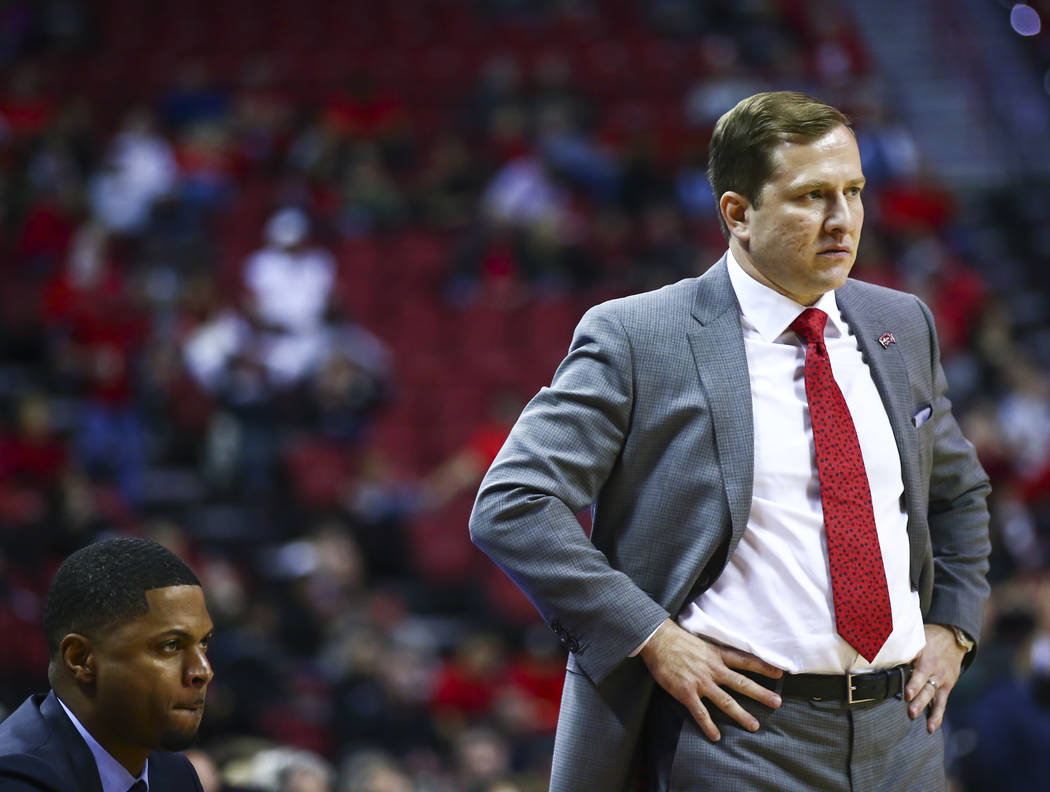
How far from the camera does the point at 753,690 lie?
2.17m

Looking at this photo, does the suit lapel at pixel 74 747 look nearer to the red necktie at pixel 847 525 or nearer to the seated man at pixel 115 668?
the seated man at pixel 115 668

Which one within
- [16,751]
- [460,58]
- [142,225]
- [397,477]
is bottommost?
[397,477]

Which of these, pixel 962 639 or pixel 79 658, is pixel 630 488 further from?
pixel 79 658

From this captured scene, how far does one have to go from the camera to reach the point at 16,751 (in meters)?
2.12

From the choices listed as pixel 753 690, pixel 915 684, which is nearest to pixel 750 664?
pixel 753 690

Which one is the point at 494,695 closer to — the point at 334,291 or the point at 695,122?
the point at 334,291

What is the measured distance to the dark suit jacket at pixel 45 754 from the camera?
2.06m

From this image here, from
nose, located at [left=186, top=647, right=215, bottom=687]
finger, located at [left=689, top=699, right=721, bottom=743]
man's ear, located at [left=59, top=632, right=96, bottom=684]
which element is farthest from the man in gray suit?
man's ear, located at [left=59, top=632, right=96, bottom=684]

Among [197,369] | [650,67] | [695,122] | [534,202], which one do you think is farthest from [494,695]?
[650,67]

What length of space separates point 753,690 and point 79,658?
3.49 ft

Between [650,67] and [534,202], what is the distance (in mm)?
2487

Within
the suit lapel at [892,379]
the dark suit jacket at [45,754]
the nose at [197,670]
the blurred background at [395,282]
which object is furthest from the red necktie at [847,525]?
the blurred background at [395,282]

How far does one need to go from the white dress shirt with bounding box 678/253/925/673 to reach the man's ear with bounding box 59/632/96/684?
95 centimetres

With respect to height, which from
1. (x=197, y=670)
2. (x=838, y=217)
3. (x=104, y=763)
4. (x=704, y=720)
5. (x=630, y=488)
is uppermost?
(x=838, y=217)
